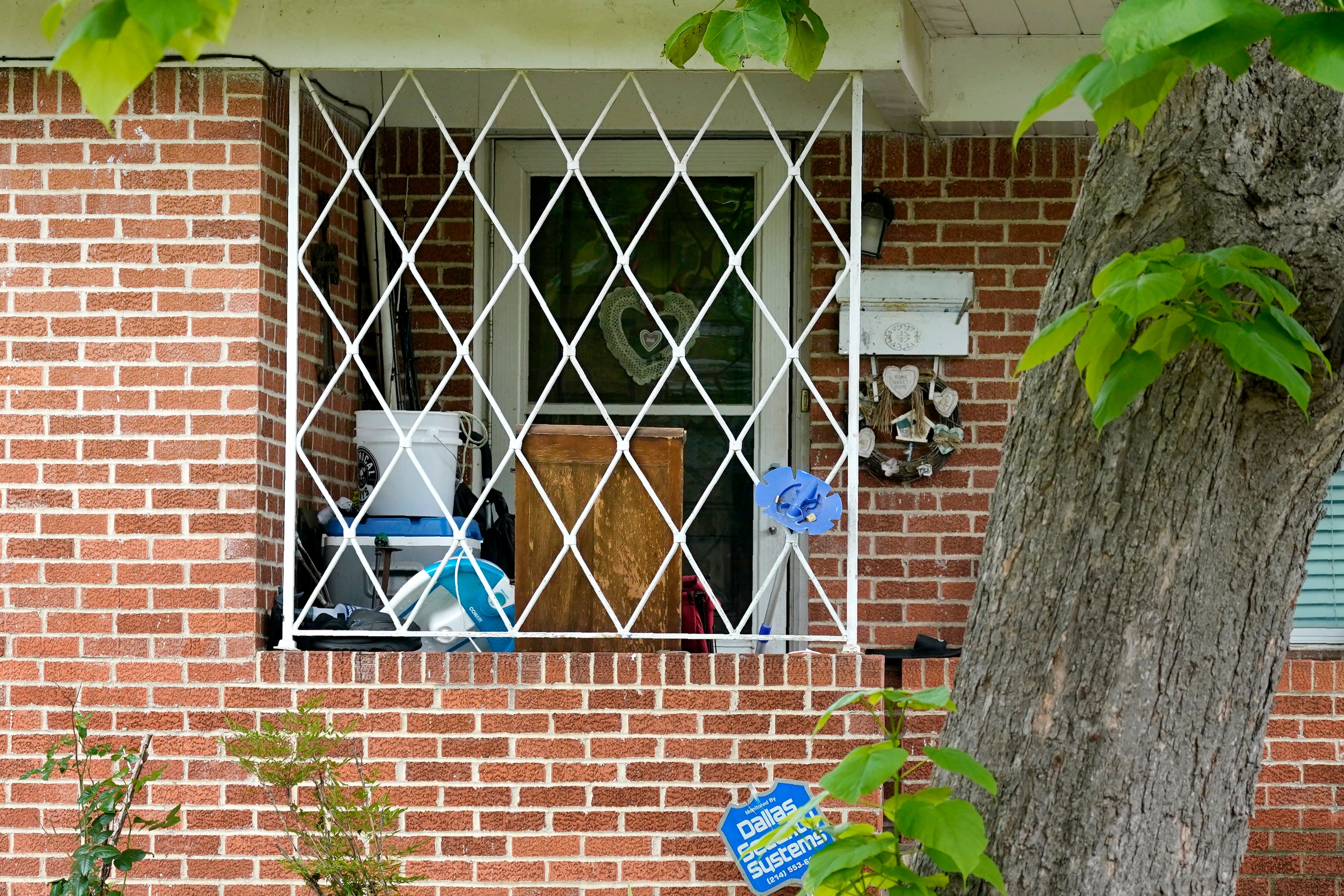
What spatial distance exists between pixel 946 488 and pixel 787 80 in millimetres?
1527

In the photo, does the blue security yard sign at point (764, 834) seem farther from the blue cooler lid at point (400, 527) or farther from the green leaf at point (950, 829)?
the green leaf at point (950, 829)

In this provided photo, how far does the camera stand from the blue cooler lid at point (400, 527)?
14.3 ft

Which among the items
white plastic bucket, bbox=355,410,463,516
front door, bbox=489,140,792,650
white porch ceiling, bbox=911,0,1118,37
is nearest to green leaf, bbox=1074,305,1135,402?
white porch ceiling, bbox=911,0,1118,37

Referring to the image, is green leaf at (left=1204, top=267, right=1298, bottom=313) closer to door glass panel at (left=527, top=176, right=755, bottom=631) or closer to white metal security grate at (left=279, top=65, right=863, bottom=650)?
white metal security grate at (left=279, top=65, right=863, bottom=650)

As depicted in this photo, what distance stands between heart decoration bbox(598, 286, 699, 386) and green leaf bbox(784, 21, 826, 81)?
102 inches

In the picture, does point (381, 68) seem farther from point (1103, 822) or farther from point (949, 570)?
point (1103, 822)

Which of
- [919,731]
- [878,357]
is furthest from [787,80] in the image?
[919,731]

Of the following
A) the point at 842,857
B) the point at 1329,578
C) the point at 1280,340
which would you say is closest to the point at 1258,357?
the point at 1280,340

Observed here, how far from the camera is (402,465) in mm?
4441

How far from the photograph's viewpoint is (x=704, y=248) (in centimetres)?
515

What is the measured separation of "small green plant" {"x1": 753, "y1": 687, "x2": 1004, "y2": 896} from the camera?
6.24 feet

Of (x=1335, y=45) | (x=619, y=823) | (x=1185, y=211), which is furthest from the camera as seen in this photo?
(x=619, y=823)

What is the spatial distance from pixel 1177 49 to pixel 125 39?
3.32ft

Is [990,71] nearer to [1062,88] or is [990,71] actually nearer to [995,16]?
[995,16]
